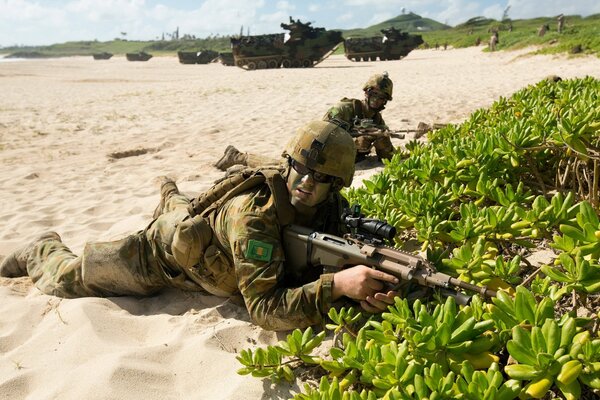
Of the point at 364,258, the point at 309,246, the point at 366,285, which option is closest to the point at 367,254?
the point at 364,258

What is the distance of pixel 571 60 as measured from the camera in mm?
18078

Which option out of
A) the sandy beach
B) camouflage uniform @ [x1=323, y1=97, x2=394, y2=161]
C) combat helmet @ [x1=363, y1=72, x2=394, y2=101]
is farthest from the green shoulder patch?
combat helmet @ [x1=363, y1=72, x2=394, y2=101]

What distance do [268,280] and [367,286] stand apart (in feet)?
1.85

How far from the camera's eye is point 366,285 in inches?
94.4

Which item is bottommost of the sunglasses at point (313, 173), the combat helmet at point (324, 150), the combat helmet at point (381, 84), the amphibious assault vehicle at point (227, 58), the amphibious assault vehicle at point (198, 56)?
the sunglasses at point (313, 173)

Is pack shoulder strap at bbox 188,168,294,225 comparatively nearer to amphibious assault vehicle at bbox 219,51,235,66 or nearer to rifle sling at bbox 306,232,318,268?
rifle sling at bbox 306,232,318,268

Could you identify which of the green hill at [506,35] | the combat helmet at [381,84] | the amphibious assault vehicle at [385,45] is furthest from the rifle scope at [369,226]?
the amphibious assault vehicle at [385,45]

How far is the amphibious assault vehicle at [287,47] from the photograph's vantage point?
30.4 meters

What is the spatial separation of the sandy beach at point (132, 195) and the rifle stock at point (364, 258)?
1.89 feet

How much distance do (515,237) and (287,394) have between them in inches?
60.5

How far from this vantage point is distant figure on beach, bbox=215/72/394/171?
6.96 meters

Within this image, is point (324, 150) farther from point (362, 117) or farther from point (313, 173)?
point (362, 117)

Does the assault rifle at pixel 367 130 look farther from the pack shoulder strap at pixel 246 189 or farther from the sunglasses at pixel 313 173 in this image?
the sunglasses at pixel 313 173

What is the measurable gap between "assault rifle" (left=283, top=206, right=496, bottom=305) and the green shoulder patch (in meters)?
0.20
